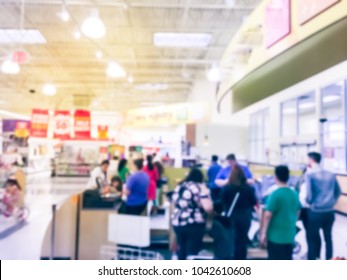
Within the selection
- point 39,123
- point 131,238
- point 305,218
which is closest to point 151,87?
point 39,123

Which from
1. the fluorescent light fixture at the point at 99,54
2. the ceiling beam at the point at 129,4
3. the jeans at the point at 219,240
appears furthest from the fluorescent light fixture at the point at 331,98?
the fluorescent light fixture at the point at 99,54

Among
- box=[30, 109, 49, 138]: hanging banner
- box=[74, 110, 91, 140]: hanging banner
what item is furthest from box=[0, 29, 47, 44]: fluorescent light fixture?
box=[74, 110, 91, 140]: hanging banner

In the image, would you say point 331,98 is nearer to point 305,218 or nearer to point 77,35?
point 305,218

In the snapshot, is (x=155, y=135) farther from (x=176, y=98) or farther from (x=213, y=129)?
(x=213, y=129)

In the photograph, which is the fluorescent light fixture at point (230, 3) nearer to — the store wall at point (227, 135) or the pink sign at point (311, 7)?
the store wall at point (227, 135)

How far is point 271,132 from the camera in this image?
14.6ft

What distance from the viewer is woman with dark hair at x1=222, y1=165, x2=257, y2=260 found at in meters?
3.12

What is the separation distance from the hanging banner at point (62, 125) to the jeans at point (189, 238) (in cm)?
588

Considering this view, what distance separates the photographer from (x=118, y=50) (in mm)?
7223

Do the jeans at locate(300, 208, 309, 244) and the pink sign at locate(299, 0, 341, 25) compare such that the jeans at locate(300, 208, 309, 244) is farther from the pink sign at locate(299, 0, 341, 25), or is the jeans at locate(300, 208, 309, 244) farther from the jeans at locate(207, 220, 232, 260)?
the pink sign at locate(299, 0, 341, 25)

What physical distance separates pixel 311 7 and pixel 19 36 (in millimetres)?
5105

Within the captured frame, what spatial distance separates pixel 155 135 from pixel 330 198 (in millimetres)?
6276

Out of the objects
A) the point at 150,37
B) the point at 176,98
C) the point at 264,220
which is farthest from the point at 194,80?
the point at 264,220

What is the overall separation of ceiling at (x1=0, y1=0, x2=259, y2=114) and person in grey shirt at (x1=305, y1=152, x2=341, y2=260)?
2180 millimetres
